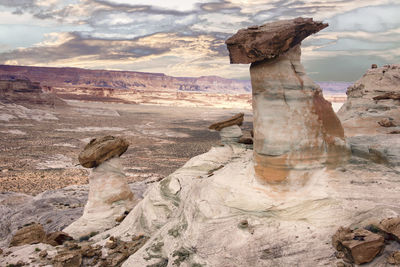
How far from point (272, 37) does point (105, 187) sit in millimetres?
7830

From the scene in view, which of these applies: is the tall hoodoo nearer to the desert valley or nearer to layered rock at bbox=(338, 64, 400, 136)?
the desert valley

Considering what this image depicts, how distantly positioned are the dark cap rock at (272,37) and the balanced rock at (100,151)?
639 cm

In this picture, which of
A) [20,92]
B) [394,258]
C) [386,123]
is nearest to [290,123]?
[394,258]

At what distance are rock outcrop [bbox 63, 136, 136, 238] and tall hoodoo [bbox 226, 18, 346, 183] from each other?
20.2 ft

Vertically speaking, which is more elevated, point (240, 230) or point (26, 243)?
point (240, 230)

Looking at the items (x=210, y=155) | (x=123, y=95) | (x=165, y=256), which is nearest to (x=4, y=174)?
(x=210, y=155)

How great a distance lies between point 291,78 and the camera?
23.7 ft

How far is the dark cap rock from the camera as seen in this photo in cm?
673

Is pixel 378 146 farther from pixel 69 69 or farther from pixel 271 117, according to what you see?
pixel 69 69

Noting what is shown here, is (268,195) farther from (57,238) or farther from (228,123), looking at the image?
(57,238)

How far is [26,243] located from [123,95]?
5353 inches

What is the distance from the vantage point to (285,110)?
23.7 feet

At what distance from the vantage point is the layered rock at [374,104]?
10641mm

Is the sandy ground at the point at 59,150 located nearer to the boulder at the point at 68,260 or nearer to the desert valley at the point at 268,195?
the desert valley at the point at 268,195
